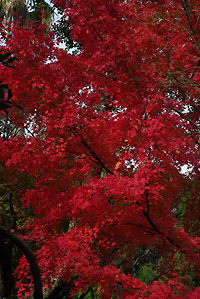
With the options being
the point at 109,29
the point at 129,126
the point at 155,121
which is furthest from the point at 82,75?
the point at 155,121

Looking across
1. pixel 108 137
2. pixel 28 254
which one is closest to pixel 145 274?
pixel 108 137

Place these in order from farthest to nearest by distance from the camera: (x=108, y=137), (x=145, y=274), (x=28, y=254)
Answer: (x=145, y=274)
(x=108, y=137)
(x=28, y=254)

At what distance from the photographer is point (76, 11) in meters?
5.24

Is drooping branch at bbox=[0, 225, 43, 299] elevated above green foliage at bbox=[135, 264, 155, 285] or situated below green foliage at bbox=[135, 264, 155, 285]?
above

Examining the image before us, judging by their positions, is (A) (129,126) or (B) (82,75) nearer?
(A) (129,126)

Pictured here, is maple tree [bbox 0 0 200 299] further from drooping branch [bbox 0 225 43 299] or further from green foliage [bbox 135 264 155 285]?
green foliage [bbox 135 264 155 285]

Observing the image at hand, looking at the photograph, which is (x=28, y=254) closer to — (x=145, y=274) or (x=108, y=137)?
(x=108, y=137)

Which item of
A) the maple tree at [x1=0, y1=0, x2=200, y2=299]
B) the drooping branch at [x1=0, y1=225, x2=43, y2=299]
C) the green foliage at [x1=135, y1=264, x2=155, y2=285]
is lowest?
the green foliage at [x1=135, y1=264, x2=155, y2=285]

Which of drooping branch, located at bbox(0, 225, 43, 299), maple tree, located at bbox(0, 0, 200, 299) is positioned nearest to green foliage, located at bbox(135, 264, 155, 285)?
maple tree, located at bbox(0, 0, 200, 299)

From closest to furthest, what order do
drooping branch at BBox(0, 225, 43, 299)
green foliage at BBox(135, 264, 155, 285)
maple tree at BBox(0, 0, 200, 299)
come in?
1. drooping branch at BBox(0, 225, 43, 299)
2. maple tree at BBox(0, 0, 200, 299)
3. green foliage at BBox(135, 264, 155, 285)

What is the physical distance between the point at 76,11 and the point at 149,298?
5499 millimetres

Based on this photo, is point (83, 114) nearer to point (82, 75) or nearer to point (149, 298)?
point (82, 75)

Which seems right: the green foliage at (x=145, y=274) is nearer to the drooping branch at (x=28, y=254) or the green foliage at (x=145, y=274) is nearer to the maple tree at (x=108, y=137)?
the maple tree at (x=108, y=137)

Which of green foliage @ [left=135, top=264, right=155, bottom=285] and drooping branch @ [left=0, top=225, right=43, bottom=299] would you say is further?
green foliage @ [left=135, top=264, right=155, bottom=285]
